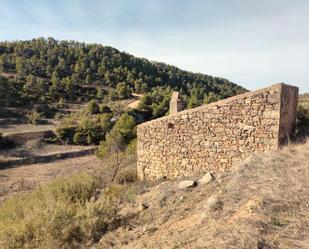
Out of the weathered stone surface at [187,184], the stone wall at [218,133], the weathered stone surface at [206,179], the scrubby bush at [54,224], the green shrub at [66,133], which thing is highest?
the stone wall at [218,133]

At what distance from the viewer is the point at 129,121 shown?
21891 millimetres

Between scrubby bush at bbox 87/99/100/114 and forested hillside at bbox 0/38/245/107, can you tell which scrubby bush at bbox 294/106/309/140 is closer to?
forested hillside at bbox 0/38/245/107

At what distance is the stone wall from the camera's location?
309 inches

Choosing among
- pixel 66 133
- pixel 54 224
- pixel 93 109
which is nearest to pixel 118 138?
pixel 54 224

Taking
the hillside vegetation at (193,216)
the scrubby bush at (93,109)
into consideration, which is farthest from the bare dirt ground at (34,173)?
the scrubby bush at (93,109)

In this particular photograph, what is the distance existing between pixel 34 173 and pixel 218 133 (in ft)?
56.8

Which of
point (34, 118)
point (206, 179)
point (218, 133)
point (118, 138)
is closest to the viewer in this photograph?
point (206, 179)

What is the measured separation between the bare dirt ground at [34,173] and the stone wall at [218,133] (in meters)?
7.71

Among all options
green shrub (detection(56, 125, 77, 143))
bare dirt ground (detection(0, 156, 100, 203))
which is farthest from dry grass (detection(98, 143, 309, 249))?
green shrub (detection(56, 125, 77, 143))

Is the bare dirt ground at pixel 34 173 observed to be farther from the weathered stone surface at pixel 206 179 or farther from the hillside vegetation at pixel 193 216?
the hillside vegetation at pixel 193 216

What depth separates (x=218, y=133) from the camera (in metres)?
8.52

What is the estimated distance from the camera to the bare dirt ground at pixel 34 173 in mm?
17625

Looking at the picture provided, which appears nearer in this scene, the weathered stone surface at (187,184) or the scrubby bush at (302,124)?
the weathered stone surface at (187,184)

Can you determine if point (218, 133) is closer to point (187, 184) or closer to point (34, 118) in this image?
point (187, 184)
